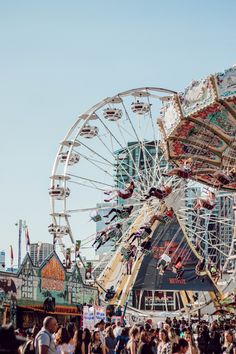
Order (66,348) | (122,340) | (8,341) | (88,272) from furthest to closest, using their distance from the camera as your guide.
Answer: (88,272) < (122,340) < (66,348) < (8,341)

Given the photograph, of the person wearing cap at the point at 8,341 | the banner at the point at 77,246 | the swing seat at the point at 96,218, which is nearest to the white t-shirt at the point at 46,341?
the person wearing cap at the point at 8,341

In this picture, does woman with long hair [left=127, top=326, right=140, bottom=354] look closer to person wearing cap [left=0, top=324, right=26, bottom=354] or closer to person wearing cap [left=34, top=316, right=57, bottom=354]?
person wearing cap [left=34, top=316, right=57, bottom=354]

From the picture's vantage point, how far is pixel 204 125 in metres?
26.5

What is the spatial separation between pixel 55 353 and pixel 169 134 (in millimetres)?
20010

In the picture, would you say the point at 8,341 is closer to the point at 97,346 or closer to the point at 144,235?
the point at 97,346

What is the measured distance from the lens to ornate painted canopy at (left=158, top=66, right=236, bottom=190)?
2406 cm

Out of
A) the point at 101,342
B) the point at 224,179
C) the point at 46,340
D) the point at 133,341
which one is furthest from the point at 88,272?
the point at 46,340

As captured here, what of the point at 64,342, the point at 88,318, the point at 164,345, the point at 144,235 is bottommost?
the point at 164,345

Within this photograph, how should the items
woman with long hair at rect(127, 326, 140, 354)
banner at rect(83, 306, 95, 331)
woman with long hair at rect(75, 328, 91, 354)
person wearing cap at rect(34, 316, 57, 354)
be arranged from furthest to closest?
1. banner at rect(83, 306, 95, 331)
2. woman with long hair at rect(75, 328, 91, 354)
3. woman with long hair at rect(127, 326, 140, 354)
4. person wearing cap at rect(34, 316, 57, 354)

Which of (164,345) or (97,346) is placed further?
(164,345)

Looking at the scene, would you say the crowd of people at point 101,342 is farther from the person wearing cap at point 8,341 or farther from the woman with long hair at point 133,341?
the person wearing cap at point 8,341

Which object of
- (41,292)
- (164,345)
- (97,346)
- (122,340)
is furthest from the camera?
(41,292)

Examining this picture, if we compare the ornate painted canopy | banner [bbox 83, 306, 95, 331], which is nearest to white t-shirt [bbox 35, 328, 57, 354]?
banner [bbox 83, 306, 95, 331]

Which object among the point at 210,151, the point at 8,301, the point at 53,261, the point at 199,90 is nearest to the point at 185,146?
the point at 210,151
